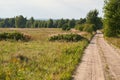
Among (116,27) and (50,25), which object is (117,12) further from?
(50,25)

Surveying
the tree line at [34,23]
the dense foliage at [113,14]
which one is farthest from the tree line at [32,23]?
the dense foliage at [113,14]

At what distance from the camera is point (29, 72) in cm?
1549

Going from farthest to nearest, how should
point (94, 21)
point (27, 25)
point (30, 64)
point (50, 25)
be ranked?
point (27, 25), point (50, 25), point (94, 21), point (30, 64)

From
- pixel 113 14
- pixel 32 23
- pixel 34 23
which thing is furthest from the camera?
pixel 32 23

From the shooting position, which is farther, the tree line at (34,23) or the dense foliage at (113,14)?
the tree line at (34,23)

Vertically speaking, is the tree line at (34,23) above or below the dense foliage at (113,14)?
below

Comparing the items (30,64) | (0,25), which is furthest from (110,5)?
(0,25)

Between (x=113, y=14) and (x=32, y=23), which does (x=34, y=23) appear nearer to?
(x=32, y=23)

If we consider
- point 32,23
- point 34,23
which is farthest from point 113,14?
point 32,23

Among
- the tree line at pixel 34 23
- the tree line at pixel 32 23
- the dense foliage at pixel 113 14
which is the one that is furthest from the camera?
the tree line at pixel 32 23

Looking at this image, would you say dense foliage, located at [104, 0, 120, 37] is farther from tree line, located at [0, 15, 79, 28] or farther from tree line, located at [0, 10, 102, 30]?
tree line, located at [0, 15, 79, 28]

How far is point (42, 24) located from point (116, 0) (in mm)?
117787

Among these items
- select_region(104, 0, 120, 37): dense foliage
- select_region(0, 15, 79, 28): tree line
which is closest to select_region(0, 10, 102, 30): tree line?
select_region(0, 15, 79, 28): tree line

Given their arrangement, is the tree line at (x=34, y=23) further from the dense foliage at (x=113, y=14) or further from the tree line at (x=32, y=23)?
the dense foliage at (x=113, y=14)
